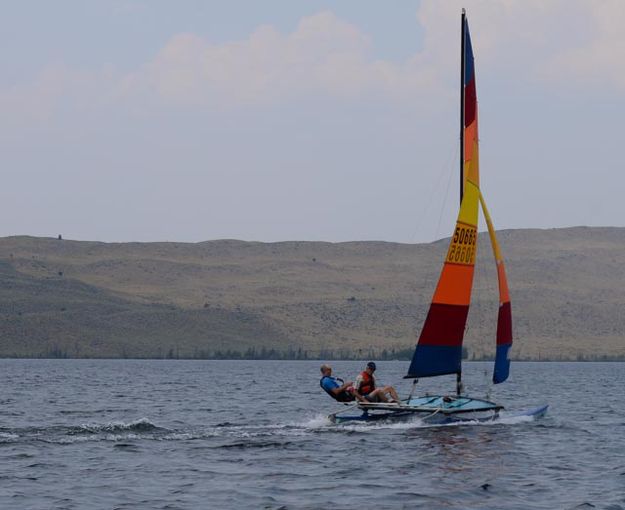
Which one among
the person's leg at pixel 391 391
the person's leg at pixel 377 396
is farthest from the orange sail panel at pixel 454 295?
the person's leg at pixel 377 396

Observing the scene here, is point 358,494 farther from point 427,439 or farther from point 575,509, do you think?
point 427,439

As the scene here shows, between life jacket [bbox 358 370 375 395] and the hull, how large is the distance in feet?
1.71

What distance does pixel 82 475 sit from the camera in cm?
2717

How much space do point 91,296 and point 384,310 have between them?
42.2 m

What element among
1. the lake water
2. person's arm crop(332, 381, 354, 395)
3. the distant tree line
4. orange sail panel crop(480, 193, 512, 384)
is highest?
orange sail panel crop(480, 193, 512, 384)

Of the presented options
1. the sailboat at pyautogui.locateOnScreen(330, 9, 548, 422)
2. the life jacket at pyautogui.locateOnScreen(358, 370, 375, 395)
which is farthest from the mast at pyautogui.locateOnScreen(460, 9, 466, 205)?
the life jacket at pyautogui.locateOnScreen(358, 370, 375, 395)

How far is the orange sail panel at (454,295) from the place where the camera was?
35.6 meters

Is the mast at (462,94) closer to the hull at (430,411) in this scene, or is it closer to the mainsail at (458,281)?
the mainsail at (458,281)

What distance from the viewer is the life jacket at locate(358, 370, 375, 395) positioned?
35.2 metres

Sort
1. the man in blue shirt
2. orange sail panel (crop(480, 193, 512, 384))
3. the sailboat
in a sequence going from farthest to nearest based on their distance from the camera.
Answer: orange sail panel (crop(480, 193, 512, 384))
the sailboat
the man in blue shirt

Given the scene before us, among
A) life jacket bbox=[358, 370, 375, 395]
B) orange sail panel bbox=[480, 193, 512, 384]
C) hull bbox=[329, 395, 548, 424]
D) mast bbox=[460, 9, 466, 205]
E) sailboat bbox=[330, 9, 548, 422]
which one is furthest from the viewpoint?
orange sail panel bbox=[480, 193, 512, 384]


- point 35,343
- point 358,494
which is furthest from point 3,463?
point 35,343

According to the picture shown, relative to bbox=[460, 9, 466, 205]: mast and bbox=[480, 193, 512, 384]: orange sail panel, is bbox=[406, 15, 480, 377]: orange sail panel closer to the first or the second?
bbox=[460, 9, 466, 205]: mast

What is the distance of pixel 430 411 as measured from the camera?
114ft
